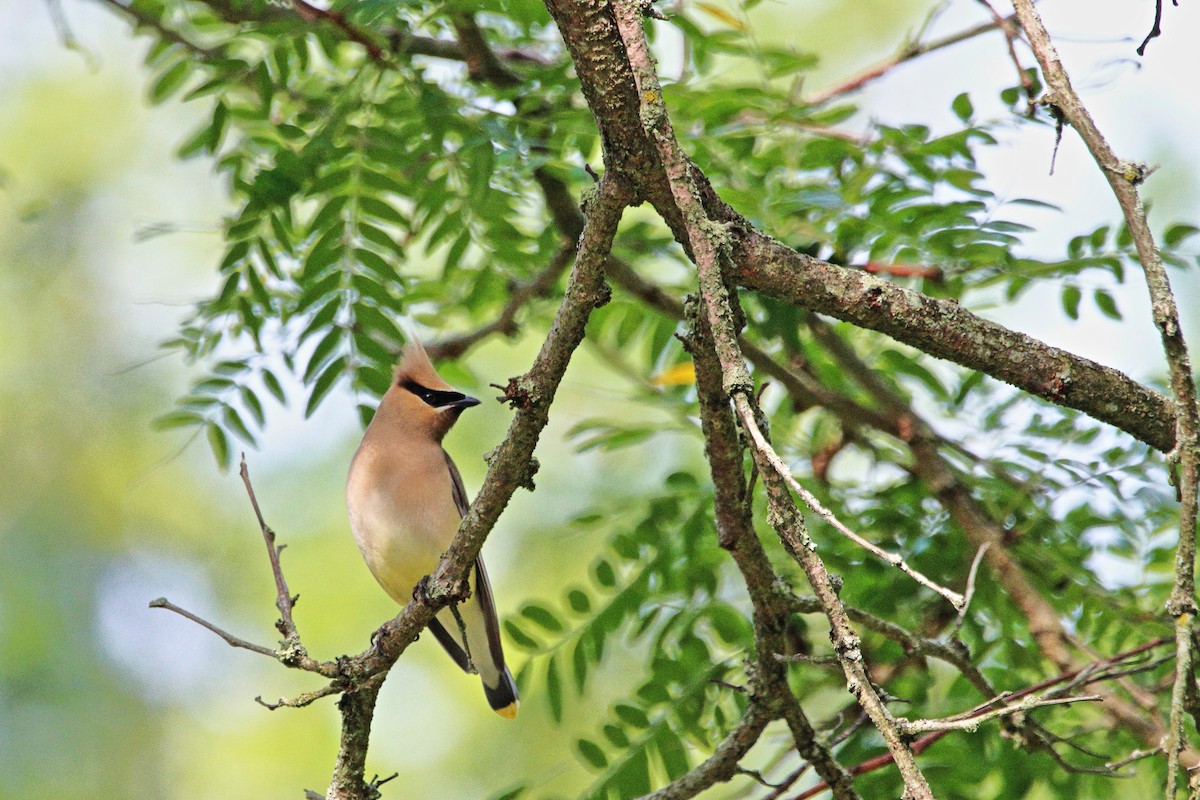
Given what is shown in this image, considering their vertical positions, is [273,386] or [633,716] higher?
[273,386]

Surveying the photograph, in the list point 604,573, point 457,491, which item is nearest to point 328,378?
point 604,573

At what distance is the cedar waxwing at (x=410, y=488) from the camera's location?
5496 mm

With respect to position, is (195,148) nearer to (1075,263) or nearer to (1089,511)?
(1075,263)

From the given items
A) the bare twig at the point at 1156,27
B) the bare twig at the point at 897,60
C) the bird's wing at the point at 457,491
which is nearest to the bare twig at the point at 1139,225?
the bare twig at the point at 1156,27

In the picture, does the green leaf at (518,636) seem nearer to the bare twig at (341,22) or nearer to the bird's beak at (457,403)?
the bird's beak at (457,403)

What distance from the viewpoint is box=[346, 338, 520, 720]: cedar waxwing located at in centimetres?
550

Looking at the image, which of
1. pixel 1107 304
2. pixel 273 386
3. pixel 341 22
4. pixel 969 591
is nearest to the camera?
pixel 969 591

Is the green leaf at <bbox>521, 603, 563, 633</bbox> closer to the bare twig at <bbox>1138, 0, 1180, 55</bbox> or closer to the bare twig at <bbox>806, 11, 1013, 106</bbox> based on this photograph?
the bare twig at <bbox>806, 11, 1013, 106</bbox>

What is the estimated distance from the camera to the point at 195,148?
4.70 meters

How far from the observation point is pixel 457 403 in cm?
579

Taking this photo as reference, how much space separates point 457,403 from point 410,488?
1.57ft

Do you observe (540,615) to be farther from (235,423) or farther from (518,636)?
(235,423)

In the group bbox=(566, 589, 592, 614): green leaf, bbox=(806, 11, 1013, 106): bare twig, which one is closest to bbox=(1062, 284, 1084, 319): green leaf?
bbox=(806, 11, 1013, 106): bare twig

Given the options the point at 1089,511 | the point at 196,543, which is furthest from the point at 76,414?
the point at 1089,511
